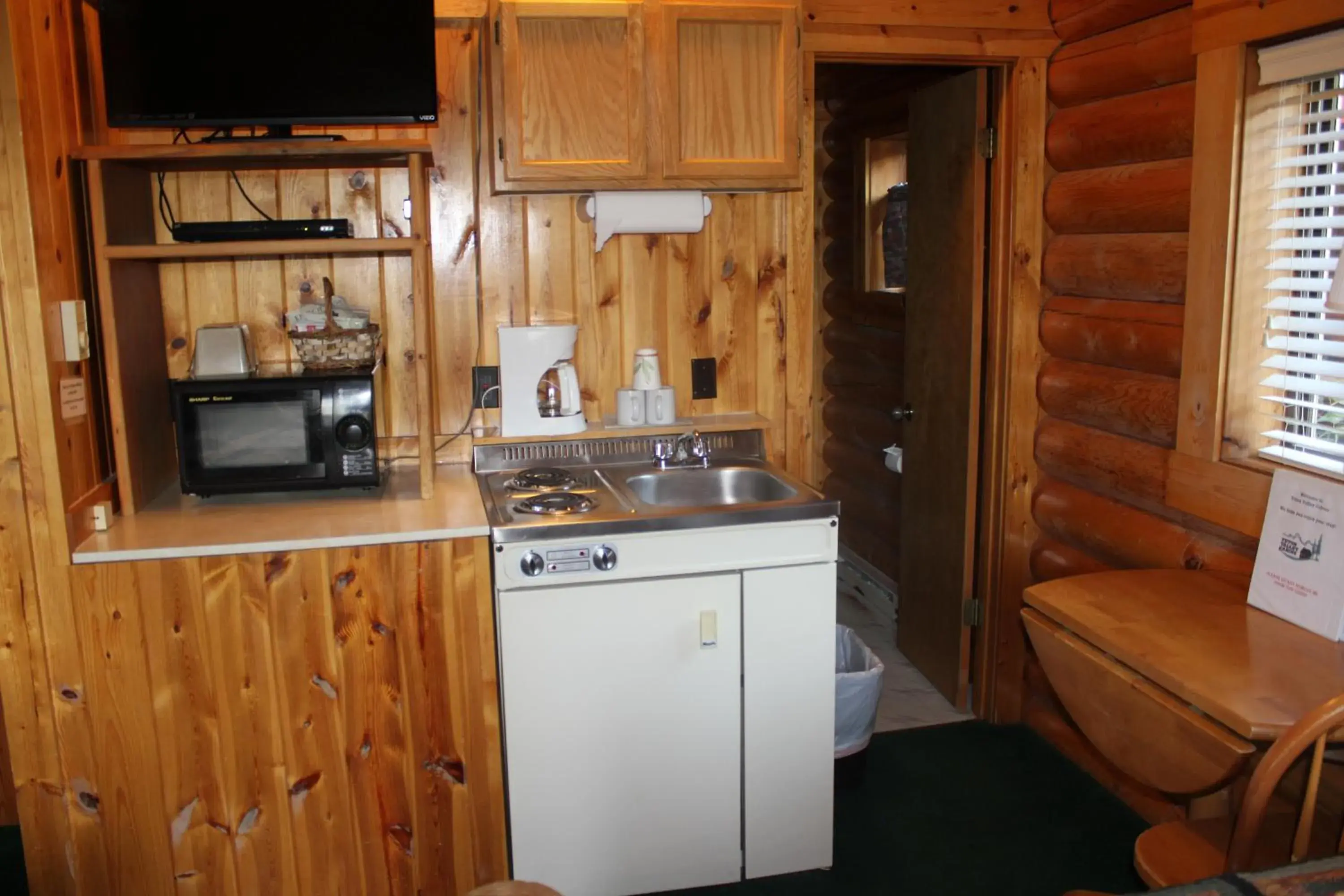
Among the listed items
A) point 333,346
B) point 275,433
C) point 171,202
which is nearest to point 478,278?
point 333,346

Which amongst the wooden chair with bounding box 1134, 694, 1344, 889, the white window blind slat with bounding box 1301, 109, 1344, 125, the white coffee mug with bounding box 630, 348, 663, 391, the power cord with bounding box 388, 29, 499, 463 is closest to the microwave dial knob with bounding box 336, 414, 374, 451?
the power cord with bounding box 388, 29, 499, 463

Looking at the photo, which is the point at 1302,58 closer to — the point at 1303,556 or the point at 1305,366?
the point at 1305,366

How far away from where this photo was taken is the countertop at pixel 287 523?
2354 millimetres

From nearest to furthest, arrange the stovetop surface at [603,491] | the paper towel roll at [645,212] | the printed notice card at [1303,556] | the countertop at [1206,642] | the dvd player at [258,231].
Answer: the countertop at [1206,642] < the printed notice card at [1303,556] < the stovetop surface at [603,491] < the dvd player at [258,231] < the paper towel roll at [645,212]

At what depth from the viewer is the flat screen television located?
8.16 ft

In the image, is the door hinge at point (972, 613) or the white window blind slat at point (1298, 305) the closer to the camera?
the white window blind slat at point (1298, 305)

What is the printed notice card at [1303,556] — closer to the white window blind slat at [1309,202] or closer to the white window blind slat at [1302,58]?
the white window blind slat at [1309,202]

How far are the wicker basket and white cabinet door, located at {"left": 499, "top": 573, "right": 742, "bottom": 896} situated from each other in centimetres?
75

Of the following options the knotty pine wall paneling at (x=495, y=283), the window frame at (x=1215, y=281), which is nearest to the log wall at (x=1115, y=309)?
the window frame at (x=1215, y=281)

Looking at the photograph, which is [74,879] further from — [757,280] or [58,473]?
[757,280]

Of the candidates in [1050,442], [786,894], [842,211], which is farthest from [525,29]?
[842,211]

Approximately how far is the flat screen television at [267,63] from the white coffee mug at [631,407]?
0.88 meters

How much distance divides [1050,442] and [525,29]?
6.10 ft

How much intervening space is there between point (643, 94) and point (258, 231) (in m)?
0.97
